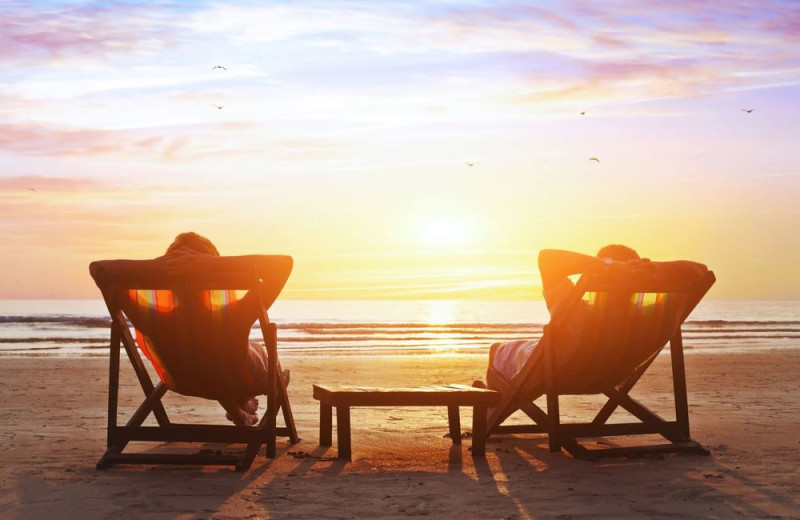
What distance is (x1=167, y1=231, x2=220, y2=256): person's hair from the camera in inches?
239

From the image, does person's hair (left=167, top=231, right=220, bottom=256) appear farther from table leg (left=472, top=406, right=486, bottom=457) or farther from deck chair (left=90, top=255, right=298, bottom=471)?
table leg (left=472, top=406, right=486, bottom=457)

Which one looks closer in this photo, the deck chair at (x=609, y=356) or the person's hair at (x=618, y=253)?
the deck chair at (x=609, y=356)

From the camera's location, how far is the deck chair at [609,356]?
607 centimetres

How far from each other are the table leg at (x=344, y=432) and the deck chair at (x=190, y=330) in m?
0.44

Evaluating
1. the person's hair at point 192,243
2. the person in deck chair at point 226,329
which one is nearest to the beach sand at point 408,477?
the person in deck chair at point 226,329

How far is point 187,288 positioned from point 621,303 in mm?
2823

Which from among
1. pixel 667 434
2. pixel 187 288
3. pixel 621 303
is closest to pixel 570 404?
pixel 667 434

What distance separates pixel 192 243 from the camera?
6.08 metres

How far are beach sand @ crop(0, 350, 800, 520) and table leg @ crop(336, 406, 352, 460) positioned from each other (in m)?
0.11

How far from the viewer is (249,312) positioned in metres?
5.80

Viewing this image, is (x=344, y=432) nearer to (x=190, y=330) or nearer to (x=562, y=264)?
(x=190, y=330)

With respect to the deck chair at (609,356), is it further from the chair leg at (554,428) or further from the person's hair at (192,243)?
the person's hair at (192,243)

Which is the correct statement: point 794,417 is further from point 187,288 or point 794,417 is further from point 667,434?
point 187,288

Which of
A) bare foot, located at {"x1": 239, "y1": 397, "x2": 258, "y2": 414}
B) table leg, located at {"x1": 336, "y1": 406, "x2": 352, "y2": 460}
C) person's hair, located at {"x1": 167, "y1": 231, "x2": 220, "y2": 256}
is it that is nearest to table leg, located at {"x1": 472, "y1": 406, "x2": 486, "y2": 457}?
table leg, located at {"x1": 336, "y1": 406, "x2": 352, "y2": 460}
